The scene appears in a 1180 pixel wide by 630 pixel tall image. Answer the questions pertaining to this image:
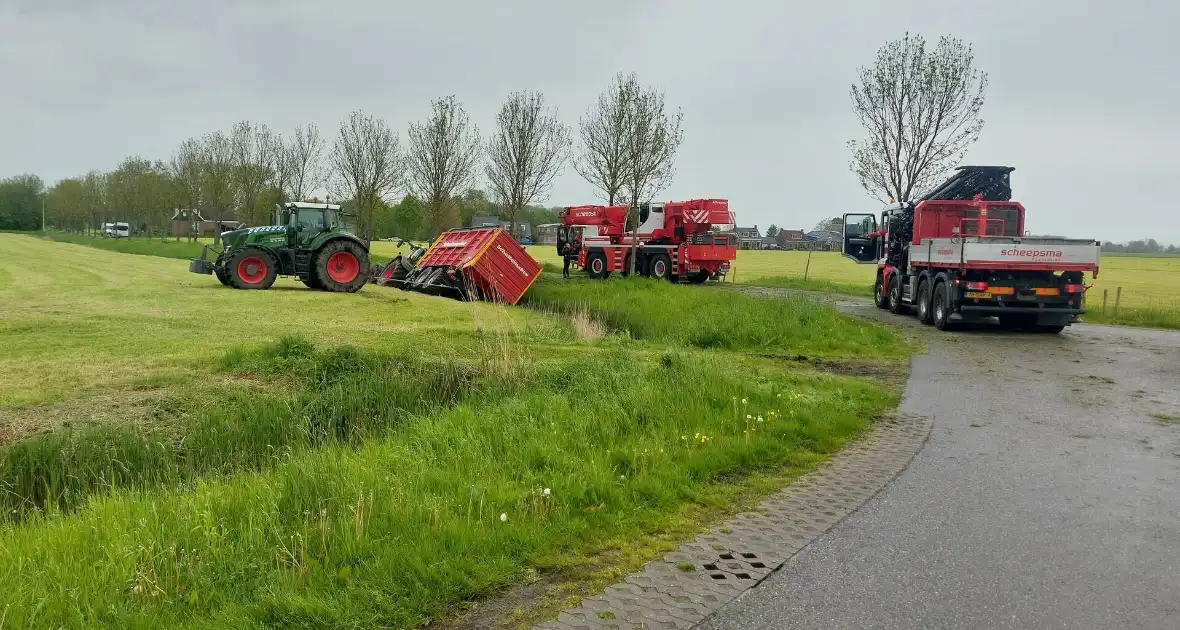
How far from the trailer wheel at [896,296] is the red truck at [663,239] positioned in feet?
34.2

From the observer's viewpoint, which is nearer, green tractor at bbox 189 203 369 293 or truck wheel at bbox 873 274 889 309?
green tractor at bbox 189 203 369 293

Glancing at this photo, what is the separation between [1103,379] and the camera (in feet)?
38.9

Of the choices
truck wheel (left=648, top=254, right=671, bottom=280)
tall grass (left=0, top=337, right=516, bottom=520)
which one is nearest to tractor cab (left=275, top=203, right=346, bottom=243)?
tall grass (left=0, top=337, right=516, bottom=520)

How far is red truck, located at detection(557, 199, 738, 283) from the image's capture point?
3253 cm

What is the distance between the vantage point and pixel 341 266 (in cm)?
2266

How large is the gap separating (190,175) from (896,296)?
44.3 m

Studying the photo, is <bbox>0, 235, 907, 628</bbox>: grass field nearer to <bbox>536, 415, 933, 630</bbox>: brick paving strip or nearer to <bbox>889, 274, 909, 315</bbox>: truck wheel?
<bbox>536, 415, 933, 630</bbox>: brick paving strip

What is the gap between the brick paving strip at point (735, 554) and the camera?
4.10 meters

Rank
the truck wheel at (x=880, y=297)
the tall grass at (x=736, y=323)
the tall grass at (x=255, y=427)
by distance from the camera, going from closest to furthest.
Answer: the tall grass at (x=255, y=427), the tall grass at (x=736, y=323), the truck wheel at (x=880, y=297)

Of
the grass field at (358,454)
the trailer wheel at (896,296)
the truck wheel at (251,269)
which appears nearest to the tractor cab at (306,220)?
the truck wheel at (251,269)

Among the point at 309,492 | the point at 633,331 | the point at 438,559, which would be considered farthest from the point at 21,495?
the point at 633,331

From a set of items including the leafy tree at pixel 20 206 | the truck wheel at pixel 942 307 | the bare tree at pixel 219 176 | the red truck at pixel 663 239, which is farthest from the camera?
the leafy tree at pixel 20 206

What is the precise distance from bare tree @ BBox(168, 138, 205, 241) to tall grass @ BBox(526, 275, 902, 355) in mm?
37225

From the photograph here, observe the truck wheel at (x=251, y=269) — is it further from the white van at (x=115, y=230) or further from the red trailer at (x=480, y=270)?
the white van at (x=115, y=230)
